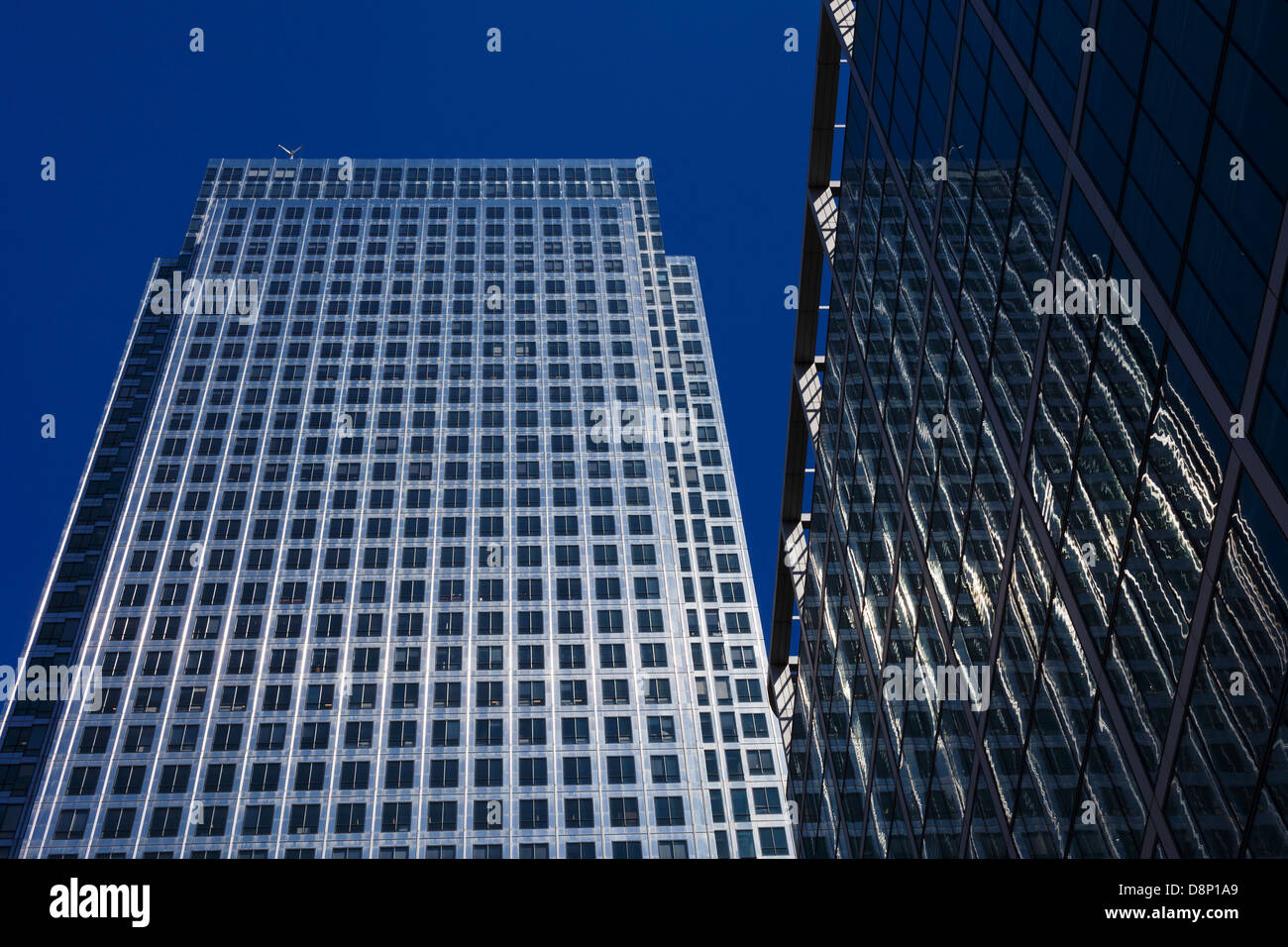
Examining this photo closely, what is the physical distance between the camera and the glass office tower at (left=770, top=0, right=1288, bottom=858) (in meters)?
15.7

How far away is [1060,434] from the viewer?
22.5 meters

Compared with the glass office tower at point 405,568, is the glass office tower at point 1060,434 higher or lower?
lower

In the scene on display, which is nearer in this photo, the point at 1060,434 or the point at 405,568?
the point at 1060,434

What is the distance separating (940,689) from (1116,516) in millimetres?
11282

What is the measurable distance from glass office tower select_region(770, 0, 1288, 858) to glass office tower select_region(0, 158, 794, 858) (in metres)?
48.8

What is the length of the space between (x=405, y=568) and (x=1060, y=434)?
263 feet

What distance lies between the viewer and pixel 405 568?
97.1m

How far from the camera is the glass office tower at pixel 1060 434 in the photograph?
15742 millimetres

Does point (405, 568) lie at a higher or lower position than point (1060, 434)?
higher

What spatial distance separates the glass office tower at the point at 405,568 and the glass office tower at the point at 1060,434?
4879 cm

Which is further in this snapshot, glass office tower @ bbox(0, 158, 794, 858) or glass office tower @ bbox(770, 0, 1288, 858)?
glass office tower @ bbox(0, 158, 794, 858)

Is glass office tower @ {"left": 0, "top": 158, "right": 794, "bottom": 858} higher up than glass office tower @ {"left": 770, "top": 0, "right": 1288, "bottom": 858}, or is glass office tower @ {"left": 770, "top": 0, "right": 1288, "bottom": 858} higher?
glass office tower @ {"left": 0, "top": 158, "right": 794, "bottom": 858}

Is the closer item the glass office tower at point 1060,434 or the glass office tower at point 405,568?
the glass office tower at point 1060,434

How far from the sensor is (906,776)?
32906 millimetres
